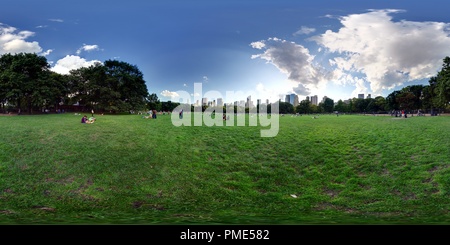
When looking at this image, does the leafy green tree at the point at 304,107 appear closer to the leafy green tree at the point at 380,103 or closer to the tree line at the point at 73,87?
the leafy green tree at the point at 380,103

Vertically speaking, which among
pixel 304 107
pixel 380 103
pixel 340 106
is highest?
pixel 380 103

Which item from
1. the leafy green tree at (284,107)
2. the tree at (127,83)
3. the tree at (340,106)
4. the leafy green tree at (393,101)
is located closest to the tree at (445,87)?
the leafy green tree at (393,101)

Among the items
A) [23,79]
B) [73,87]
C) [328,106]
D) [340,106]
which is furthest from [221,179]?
[340,106]

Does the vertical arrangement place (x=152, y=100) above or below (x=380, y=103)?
below

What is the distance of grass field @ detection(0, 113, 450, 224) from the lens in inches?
360

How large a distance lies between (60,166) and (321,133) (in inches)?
723

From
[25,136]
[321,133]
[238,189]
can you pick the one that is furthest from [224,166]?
[25,136]

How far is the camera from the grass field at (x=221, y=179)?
9.14m

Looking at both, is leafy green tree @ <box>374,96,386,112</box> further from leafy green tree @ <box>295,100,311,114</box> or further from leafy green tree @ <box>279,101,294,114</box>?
leafy green tree @ <box>279,101,294,114</box>

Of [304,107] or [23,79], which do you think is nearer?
[23,79]

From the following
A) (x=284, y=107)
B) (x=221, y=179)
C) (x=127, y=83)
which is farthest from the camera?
(x=284, y=107)

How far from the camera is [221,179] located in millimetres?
12836

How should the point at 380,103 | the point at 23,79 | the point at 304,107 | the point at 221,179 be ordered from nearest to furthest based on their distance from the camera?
the point at 221,179 → the point at 23,79 → the point at 380,103 → the point at 304,107

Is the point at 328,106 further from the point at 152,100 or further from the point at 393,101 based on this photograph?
the point at 152,100
